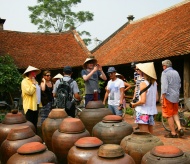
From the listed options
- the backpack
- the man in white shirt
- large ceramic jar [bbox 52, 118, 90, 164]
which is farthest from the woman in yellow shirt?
the man in white shirt

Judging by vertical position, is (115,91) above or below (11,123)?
above

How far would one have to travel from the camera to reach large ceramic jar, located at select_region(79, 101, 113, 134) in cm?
540

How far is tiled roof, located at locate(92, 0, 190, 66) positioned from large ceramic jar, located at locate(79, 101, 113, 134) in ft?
18.7

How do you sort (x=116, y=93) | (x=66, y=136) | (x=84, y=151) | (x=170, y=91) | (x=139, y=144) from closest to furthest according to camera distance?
(x=84, y=151) → (x=139, y=144) → (x=66, y=136) → (x=170, y=91) → (x=116, y=93)

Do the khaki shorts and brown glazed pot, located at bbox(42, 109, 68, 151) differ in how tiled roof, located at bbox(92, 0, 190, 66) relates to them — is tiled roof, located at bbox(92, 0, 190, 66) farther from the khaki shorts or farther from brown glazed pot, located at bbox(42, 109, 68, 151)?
brown glazed pot, located at bbox(42, 109, 68, 151)

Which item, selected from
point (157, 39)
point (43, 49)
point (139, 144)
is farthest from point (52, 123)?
point (43, 49)

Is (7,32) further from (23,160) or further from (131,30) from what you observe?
(23,160)

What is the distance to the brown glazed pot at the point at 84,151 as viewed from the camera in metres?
3.31

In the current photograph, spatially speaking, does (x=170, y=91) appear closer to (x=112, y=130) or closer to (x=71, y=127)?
(x=112, y=130)

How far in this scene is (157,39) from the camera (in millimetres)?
13922

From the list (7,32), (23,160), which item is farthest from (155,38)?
(23,160)

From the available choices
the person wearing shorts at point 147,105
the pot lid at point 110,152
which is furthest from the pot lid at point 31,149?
the person wearing shorts at point 147,105

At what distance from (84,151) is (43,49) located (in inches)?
627

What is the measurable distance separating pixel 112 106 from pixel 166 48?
248 inches
